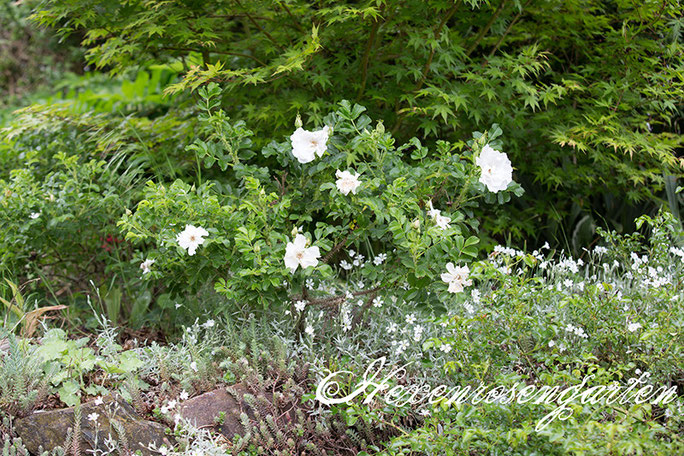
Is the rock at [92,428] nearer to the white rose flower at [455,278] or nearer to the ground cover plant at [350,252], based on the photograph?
the ground cover plant at [350,252]

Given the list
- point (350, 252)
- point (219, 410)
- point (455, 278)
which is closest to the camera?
point (455, 278)

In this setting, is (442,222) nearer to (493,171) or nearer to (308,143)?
(493,171)

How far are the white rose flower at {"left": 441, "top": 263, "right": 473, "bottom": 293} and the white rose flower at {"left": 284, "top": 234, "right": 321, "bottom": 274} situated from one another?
46cm

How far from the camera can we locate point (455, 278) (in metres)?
2.11

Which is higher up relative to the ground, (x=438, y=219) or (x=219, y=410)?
(x=438, y=219)

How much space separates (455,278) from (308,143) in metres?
0.75

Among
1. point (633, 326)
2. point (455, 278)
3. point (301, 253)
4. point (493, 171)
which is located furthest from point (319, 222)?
point (633, 326)

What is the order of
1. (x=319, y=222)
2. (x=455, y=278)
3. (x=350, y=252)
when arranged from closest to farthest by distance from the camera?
(x=455, y=278)
(x=319, y=222)
(x=350, y=252)

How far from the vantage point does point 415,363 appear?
2.48 m

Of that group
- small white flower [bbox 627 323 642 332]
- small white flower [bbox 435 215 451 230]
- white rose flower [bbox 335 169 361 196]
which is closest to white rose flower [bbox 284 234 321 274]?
white rose flower [bbox 335 169 361 196]

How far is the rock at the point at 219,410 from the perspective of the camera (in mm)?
2189

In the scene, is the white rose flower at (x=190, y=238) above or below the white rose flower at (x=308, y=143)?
below

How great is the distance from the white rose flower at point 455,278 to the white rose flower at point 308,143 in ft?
2.15

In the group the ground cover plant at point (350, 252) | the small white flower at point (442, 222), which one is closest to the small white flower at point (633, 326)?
the ground cover plant at point (350, 252)
